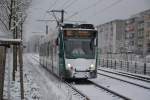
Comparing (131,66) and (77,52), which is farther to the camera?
(131,66)

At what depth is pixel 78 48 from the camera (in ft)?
72.1

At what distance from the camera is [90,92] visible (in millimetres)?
17906

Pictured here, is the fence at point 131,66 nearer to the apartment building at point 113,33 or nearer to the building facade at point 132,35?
the building facade at point 132,35

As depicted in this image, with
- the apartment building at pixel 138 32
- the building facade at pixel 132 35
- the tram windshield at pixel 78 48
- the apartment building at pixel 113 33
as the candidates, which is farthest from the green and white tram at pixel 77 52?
the apartment building at pixel 113 33

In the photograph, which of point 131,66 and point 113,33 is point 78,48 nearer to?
point 131,66

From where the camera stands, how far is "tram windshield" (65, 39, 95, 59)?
21922 mm

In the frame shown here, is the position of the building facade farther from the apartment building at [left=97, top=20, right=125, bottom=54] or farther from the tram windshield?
the tram windshield

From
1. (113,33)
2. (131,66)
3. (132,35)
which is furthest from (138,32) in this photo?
(131,66)

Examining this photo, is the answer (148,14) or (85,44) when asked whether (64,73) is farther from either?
(148,14)

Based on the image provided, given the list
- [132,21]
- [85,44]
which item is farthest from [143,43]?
[85,44]

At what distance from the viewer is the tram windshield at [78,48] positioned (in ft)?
71.9

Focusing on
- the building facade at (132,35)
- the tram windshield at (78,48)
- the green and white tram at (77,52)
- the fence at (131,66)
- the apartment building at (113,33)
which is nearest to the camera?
the green and white tram at (77,52)

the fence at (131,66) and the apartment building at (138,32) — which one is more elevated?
the apartment building at (138,32)

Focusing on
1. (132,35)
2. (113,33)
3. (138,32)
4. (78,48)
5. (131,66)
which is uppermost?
(113,33)
